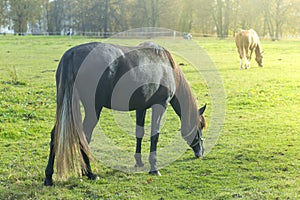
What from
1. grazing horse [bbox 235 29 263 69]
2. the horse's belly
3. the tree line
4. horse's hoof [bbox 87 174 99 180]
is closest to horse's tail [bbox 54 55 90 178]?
horse's hoof [bbox 87 174 99 180]

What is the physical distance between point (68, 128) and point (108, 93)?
0.75m

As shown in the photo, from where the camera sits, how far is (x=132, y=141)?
6.84 metres

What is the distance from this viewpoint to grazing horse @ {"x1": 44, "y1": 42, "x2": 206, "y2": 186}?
429 centimetres

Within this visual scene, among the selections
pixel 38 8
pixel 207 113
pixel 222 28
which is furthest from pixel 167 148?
pixel 38 8

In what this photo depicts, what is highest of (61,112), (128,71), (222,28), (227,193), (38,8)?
(38,8)

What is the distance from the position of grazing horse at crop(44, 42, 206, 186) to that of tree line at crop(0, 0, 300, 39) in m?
27.9

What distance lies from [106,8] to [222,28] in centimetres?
1423

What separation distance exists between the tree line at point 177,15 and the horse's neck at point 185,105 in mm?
27840

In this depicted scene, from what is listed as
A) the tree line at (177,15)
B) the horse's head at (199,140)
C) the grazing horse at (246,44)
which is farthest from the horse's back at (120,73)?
the tree line at (177,15)

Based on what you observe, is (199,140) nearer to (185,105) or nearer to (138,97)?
(185,105)

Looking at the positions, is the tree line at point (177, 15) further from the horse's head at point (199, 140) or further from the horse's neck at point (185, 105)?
the horse's neck at point (185, 105)

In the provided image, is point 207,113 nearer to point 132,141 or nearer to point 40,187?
point 132,141

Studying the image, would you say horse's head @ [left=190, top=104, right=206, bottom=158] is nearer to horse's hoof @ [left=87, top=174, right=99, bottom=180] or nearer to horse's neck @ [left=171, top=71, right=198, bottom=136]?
horse's neck @ [left=171, top=71, right=198, bottom=136]

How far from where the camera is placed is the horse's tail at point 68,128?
4.23 m
